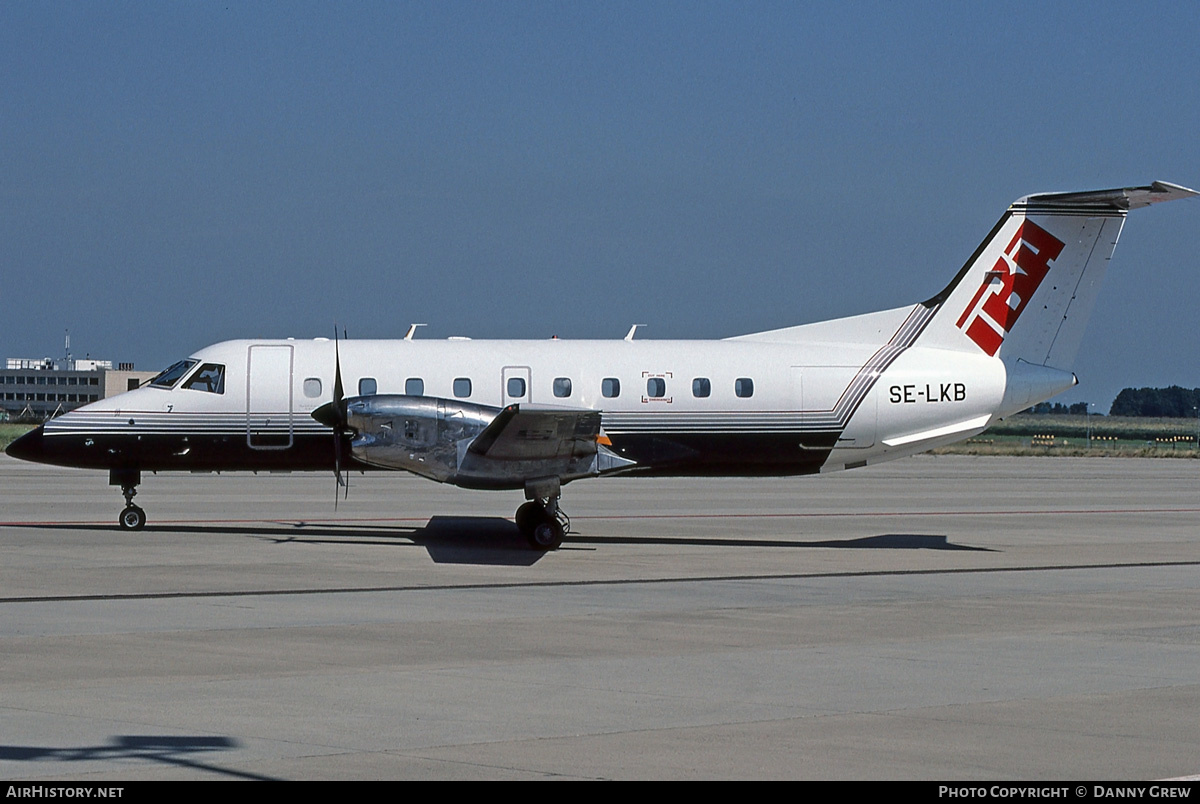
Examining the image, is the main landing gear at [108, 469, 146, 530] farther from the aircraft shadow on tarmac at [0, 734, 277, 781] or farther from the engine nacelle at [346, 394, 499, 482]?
the aircraft shadow on tarmac at [0, 734, 277, 781]

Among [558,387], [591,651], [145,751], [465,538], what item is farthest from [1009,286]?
[145,751]

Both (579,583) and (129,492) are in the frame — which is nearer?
(579,583)

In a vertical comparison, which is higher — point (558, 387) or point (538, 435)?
point (558, 387)

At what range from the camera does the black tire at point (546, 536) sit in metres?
21.3

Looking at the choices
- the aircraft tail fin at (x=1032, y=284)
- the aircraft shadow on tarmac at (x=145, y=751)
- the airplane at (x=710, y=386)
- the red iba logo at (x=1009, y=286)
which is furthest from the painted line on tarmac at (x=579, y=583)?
the aircraft shadow on tarmac at (x=145, y=751)

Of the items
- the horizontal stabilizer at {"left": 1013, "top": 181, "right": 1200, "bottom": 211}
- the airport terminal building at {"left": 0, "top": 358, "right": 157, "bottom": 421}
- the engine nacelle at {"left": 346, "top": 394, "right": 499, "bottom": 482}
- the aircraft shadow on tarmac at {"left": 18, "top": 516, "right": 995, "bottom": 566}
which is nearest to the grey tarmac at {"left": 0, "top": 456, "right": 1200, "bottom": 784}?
the aircraft shadow on tarmac at {"left": 18, "top": 516, "right": 995, "bottom": 566}

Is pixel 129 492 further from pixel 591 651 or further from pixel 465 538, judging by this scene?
pixel 591 651

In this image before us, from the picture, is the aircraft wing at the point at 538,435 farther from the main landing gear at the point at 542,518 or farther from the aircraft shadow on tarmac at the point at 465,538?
the aircraft shadow on tarmac at the point at 465,538

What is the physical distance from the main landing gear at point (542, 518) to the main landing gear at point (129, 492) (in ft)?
21.3

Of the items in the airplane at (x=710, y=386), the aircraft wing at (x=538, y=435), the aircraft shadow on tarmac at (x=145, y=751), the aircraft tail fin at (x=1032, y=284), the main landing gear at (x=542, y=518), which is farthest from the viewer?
the aircraft tail fin at (x=1032, y=284)

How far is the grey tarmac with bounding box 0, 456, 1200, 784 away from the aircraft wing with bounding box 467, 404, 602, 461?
1.52 meters

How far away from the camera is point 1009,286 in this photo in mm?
23047

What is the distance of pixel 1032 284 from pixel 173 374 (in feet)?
45.8

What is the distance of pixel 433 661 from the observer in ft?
37.5
